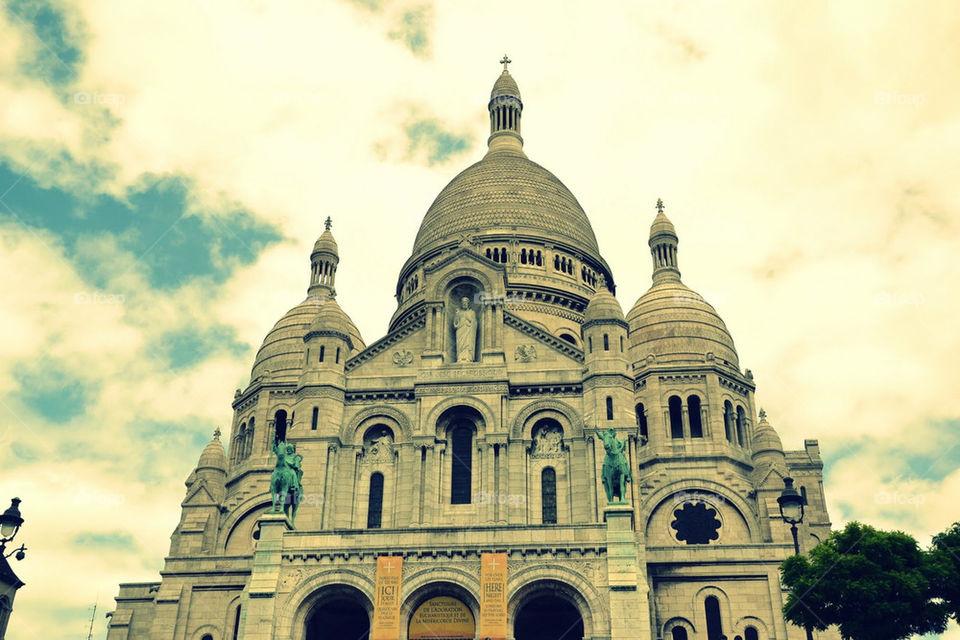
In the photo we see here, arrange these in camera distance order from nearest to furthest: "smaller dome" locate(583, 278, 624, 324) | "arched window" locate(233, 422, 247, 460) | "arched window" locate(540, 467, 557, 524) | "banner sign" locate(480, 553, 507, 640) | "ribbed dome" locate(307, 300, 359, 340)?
"banner sign" locate(480, 553, 507, 640) → "arched window" locate(540, 467, 557, 524) → "smaller dome" locate(583, 278, 624, 324) → "ribbed dome" locate(307, 300, 359, 340) → "arched window" locate(233, 422, 247, 460)

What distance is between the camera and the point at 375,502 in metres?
44.1

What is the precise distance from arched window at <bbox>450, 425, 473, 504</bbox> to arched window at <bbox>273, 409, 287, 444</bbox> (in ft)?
50.2

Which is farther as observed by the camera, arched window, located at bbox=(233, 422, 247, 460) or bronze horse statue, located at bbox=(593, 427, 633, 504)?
arched window, located at bbox=(233, 422, 247, 460)

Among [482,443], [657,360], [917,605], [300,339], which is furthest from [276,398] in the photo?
[917,605]

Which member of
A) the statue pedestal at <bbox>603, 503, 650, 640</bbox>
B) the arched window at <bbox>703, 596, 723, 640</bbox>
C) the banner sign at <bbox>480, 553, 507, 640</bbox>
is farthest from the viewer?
the arched window at <bbox>703, 596, 723, 640</bbox>

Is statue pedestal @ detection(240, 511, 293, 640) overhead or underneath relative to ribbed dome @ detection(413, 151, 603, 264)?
underneath

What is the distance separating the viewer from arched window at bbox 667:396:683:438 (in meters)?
53.6

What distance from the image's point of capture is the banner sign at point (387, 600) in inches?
1436

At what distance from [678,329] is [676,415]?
17.3 feet

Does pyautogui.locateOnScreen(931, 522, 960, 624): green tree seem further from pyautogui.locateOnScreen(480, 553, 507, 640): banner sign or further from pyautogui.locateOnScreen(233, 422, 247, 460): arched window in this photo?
pyautogui.locateOnScreen(233, 422, 247, 460): arched window

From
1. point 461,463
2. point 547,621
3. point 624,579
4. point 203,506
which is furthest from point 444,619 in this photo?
point 203,506

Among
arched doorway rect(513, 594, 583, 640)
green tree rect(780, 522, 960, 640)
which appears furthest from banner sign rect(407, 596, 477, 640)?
green tree rect(780, 522, 960, 640)

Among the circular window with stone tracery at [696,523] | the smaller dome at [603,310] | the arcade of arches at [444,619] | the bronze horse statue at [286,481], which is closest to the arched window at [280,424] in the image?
the bronze horse statue at [286,481]

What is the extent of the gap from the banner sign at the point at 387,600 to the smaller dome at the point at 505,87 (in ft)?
160
